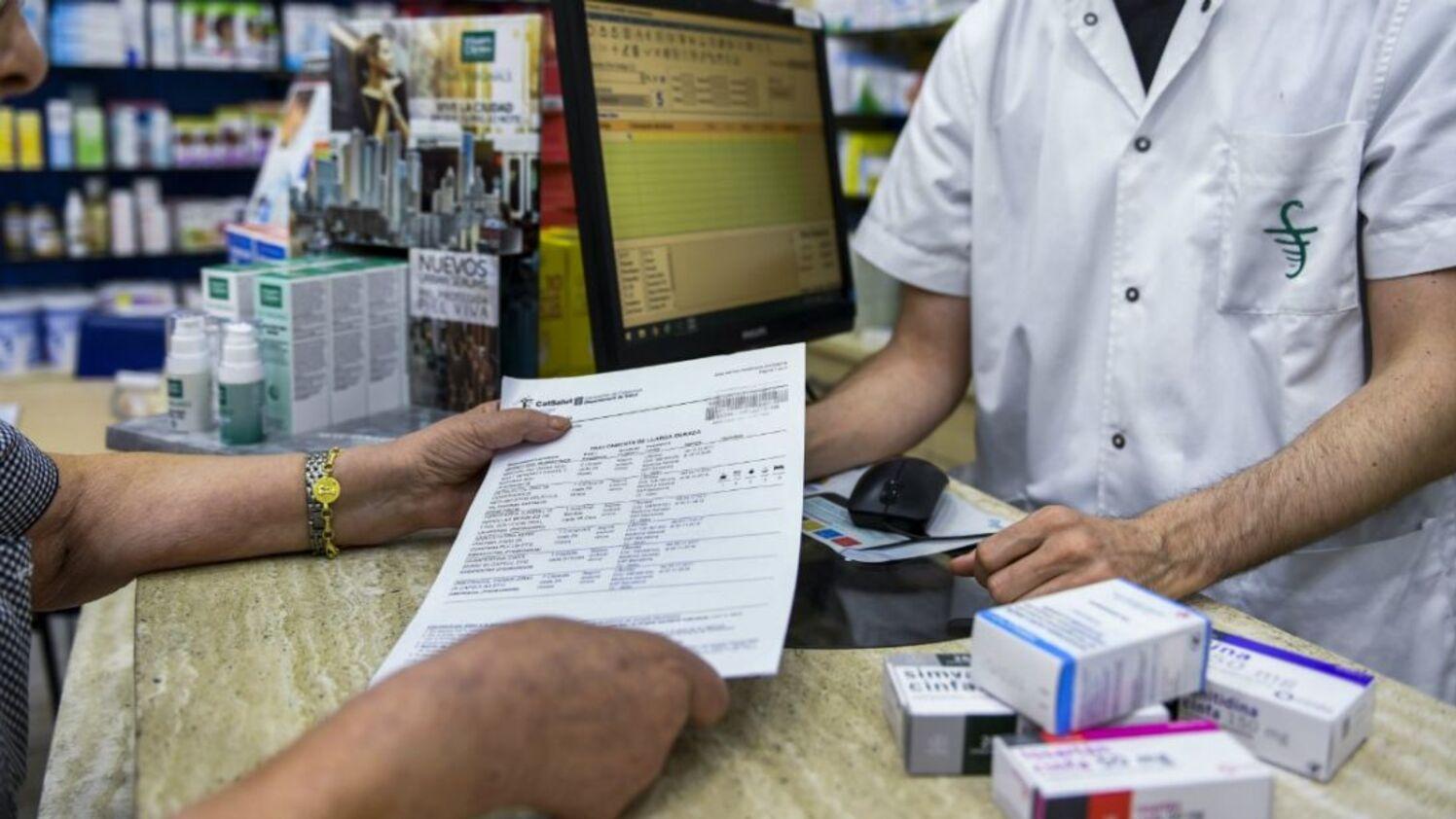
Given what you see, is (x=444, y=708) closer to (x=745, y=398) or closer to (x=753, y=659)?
(x=753, y=659)

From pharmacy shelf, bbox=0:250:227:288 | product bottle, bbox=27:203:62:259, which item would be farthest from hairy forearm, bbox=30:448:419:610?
pharmacy shelf, bbox=0:250:227:288

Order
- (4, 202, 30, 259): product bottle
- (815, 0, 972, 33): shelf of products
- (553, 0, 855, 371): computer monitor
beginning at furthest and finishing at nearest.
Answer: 1. (4, 202, 30, 259): product bottle
2. (815, 0, 972, 33): shelf of products
3. (553, 0, 855, 371): computer monitor

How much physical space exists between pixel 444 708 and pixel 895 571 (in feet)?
1.91

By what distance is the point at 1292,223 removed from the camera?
1.41m

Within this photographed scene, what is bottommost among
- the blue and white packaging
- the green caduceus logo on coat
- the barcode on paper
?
the blue and white packaging

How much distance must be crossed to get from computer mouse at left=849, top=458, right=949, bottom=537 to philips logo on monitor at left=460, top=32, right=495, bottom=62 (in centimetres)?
78

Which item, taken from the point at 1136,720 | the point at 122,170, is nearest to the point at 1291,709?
the point at 1136,720

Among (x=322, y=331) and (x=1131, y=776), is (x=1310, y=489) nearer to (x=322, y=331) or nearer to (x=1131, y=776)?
(x=1131, y=776)

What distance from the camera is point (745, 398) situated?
3.51ft

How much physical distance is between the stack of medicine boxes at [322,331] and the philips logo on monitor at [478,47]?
0.30 meters

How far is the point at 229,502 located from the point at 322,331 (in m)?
0.45

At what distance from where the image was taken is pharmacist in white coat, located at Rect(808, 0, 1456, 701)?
4.11 ft

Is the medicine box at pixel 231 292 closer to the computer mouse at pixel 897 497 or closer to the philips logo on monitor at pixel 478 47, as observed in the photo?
the philips logo on monitor at pixel 478 47

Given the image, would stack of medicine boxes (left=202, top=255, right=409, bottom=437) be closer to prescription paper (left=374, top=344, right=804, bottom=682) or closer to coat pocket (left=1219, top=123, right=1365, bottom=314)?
prescription paper (left=374, top=344, right=804, bottom=682)
